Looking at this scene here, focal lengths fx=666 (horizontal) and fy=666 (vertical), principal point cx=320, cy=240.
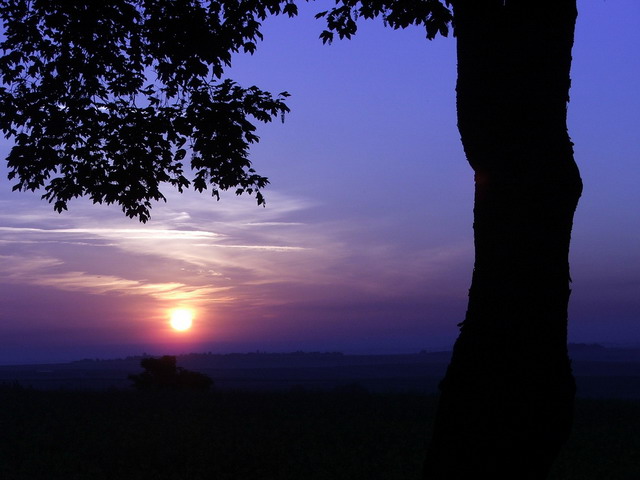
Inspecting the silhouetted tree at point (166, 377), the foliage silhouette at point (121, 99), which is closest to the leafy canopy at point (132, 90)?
the foliage silhouette at point (121, 99)

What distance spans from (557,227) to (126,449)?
11.9 metres

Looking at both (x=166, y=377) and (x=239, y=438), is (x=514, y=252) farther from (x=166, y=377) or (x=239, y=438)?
(x=166, y=377)

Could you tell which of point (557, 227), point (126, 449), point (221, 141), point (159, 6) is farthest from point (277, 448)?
point (557, 227)

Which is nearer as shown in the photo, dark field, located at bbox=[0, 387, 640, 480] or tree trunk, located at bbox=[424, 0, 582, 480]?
tree trunk, located at bbox=[424, 0, 582, 480]

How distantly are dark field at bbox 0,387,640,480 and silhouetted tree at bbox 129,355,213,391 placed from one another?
448 inches

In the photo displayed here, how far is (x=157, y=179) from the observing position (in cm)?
1165

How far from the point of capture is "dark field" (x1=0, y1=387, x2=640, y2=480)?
13078 mm

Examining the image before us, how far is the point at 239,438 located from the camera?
1587cm

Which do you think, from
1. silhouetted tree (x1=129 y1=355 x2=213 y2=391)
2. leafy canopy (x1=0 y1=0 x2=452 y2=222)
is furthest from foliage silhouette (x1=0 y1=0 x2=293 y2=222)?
silhouetted tree (x1=129 y1=355 x2=213 y2=391)

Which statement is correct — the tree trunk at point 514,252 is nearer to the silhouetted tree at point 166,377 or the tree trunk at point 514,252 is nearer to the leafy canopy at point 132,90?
the leafy canopy at point 132,90

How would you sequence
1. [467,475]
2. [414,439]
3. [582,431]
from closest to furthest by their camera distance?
→ [467,475] < [414,439] < [582,431]

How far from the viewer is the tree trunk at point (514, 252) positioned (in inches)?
219

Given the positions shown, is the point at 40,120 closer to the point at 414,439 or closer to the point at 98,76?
the point at 98,76

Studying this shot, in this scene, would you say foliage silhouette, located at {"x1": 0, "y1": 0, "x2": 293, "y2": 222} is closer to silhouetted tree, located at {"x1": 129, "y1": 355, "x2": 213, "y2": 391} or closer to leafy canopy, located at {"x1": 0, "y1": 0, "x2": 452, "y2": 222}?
leafy canopy, located at {"x1": 0, "y1": 0, "x2": 452, "y2": 222}
